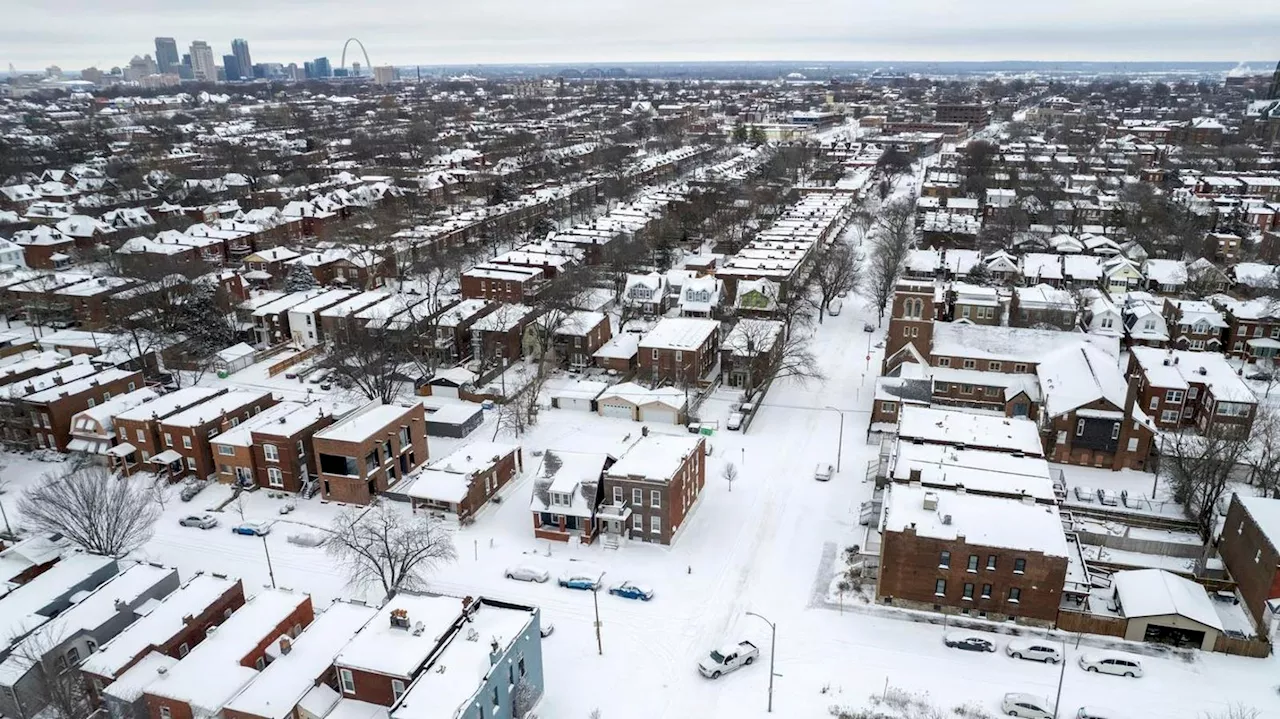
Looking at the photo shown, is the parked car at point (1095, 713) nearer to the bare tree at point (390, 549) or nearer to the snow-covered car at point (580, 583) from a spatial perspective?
the snow-covered car at point (580, 583)

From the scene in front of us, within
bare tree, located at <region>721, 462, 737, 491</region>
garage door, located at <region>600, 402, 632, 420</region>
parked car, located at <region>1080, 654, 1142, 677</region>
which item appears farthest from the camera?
garage door, located at <region>600, 402, 632, 420</region>

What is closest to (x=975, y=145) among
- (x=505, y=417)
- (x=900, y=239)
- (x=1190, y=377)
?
(x=900, y=239)

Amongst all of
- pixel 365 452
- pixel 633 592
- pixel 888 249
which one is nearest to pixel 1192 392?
pixel 888 249

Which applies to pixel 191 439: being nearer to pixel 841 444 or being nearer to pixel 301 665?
pixel 301 665

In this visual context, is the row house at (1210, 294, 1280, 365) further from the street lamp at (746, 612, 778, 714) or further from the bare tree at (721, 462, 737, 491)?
the street lamp at (746, 612, 778, 714)

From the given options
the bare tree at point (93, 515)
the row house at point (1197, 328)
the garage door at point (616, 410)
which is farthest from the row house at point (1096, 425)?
the bare tree at point (93, 515)

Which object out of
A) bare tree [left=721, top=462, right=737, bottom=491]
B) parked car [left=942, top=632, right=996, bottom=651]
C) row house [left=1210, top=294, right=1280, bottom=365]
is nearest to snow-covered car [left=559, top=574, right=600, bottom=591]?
bare tree [left=721, top=462, right=737, bottom=491]
